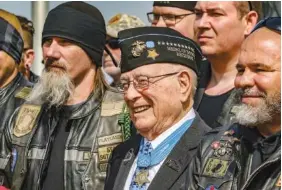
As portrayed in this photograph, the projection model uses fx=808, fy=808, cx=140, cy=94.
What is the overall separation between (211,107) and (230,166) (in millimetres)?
1372

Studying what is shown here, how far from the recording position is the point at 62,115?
5574 millimetres

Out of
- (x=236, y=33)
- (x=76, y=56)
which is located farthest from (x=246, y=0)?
(x=76, y=56)

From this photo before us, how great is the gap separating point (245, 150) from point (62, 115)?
1.84m

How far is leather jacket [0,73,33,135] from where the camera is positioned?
6148 mm

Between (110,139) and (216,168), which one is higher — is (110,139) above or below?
below

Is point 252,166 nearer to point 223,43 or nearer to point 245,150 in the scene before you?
point 245,150

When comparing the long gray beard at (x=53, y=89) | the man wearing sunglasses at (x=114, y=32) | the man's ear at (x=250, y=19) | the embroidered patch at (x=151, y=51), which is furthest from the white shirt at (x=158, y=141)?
the man wearing sunglasses at (x=114, y=32)

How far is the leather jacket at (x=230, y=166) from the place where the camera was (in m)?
3.86

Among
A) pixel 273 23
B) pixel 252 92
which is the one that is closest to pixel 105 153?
pixel 252 92

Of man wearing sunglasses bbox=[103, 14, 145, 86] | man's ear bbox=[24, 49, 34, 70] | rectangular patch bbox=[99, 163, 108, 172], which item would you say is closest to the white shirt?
rectangular patch bbox=[99, 163, 108, 172]

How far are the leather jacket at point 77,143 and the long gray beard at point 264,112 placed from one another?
4.83ft

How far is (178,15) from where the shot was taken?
6.79 m

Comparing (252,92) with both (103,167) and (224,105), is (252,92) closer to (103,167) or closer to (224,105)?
(224,105)

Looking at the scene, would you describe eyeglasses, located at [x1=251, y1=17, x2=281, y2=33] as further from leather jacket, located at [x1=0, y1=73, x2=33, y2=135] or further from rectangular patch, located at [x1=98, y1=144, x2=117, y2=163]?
leather jacket, located at [x1=0, y1=73, x2=33, y2=135]
